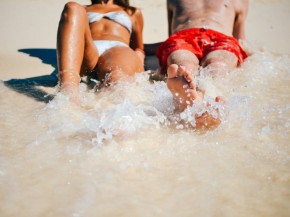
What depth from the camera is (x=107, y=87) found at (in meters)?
2.05

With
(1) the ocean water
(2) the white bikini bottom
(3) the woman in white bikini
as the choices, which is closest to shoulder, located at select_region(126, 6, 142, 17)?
(3) the woman in white bikini

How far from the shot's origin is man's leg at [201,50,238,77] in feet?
7.30

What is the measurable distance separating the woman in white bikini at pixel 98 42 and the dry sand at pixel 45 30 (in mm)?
804

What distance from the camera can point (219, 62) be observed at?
2281mm

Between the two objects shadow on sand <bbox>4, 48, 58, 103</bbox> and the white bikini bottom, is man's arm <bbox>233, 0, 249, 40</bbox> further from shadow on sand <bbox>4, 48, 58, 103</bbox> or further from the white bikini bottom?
shadow on sand <bbox>4, 48, 58, 103</bbox>

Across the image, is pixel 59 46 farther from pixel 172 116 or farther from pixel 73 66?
pixel 172 116

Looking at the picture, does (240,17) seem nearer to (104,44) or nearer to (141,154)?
(104,44)

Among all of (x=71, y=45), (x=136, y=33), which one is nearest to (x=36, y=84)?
(x=71, y=45)

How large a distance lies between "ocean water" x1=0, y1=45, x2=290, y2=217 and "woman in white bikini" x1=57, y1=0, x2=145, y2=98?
271mm

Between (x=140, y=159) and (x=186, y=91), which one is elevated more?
(x=186, y=91)

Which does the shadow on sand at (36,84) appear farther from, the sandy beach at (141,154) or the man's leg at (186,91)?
the man's leg at (186,91)

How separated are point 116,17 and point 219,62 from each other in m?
1.31

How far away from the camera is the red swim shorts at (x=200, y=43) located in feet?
8.04

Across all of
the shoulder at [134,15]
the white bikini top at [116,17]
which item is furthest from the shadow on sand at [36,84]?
the shoulder at [134,15]
